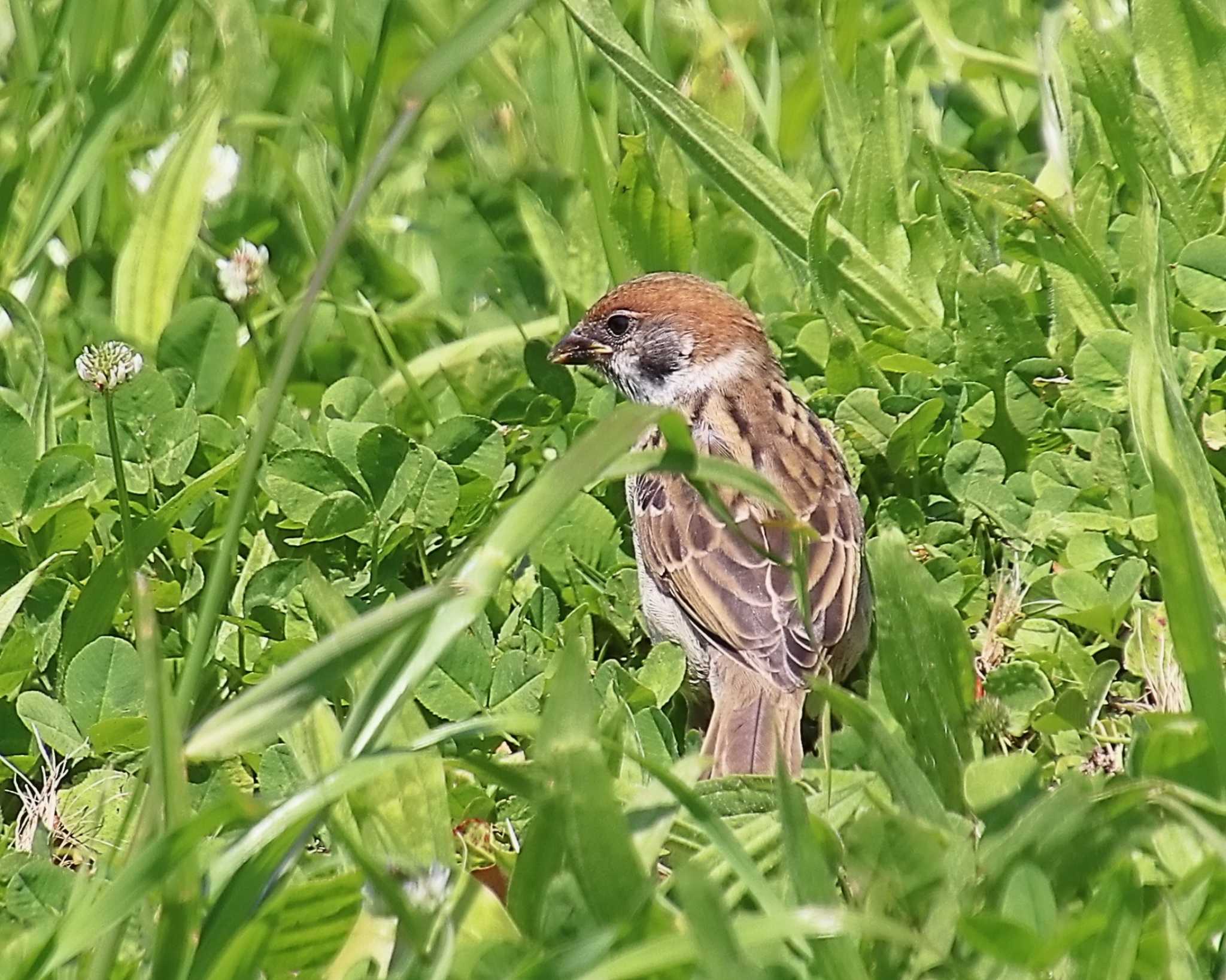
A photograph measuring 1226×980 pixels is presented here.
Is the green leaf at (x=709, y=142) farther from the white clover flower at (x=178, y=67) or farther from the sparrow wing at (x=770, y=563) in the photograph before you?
the white clover flower at (x=178, y=67)

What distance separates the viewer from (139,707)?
13.6 feet

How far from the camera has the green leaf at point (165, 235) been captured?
5746 millimetres

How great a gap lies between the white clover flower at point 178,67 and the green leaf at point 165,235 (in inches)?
50.2

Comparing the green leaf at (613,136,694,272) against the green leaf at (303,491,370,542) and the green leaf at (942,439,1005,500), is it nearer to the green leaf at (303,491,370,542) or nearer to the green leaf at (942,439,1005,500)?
the green leaf at (942,439,1005,500)

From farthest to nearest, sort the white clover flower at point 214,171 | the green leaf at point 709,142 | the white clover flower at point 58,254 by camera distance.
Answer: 1. the white clover flower at point 214,171
2. the white clover flower at point 58,254
3. the green leaf at point 709,142

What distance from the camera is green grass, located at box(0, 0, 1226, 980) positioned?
2.75 m

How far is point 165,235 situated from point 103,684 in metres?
2.04

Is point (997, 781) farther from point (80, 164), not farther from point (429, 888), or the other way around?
point (80, 164)

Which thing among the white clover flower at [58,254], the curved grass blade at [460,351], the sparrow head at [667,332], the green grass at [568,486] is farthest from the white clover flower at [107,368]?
the white clover flower at [58,254]

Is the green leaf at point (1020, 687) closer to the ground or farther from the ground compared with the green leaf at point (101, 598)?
closer to the ground

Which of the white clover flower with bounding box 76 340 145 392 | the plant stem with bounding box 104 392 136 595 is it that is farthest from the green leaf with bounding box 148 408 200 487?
the plant stem with bounding box 104 392 136 595

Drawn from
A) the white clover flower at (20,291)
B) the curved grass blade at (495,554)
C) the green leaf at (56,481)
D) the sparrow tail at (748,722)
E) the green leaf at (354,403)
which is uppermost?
the curved grass blade at (495,554)

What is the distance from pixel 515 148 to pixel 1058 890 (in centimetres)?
449

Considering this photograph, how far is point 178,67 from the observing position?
7191mm
